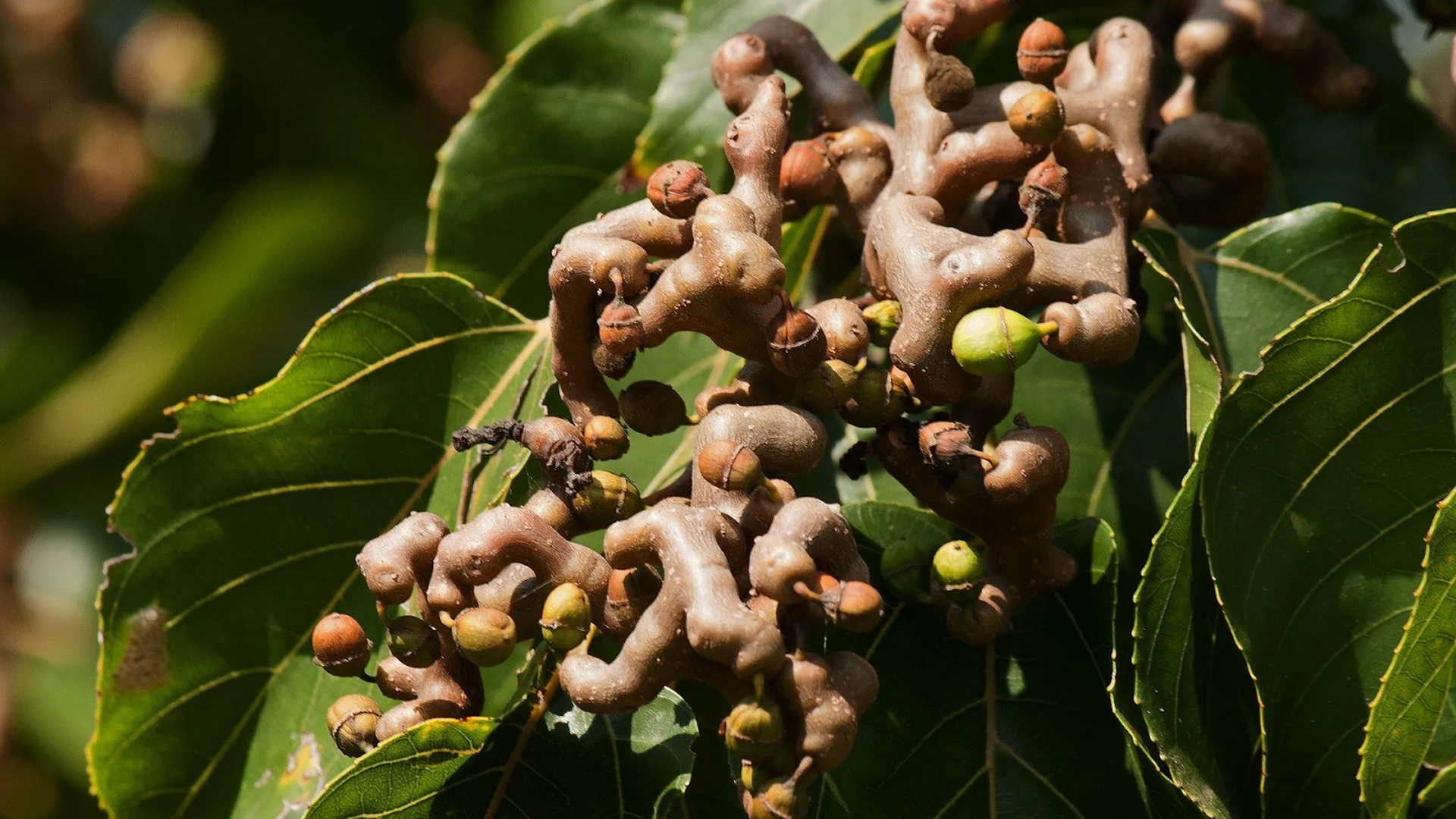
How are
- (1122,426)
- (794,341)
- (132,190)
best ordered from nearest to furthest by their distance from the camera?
1. (794,341)
2. (1122,426)
3. (132,190)

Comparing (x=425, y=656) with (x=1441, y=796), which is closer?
(x=425, y=656)

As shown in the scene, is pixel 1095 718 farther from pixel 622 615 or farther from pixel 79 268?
pixel 79 268

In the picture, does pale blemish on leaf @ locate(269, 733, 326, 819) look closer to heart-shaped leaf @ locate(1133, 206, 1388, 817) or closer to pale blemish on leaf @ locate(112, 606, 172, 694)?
pale blemish on leaf @ locate(112, 606, 172, 694)

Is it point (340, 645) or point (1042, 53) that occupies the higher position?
point (1042, 53)

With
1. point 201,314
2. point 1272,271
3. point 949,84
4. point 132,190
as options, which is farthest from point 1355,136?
point 132,190

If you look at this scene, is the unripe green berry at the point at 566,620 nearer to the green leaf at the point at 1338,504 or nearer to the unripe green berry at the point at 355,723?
the unripe green berry at the point at 355,723

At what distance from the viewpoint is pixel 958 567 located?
1.19 m

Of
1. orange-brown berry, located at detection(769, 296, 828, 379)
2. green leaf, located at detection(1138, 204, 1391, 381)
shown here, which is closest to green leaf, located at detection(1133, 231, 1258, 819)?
green leaf, located at detection(1138, 204, 1391, 381)

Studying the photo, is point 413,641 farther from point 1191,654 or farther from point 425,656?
point 1191,654

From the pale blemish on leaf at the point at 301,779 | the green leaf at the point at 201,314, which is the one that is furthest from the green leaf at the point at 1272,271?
the green leaf at the point at 201,314

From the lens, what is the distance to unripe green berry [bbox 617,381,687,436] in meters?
1.18

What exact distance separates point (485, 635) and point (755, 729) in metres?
0.21

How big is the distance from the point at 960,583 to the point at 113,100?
14.4ft

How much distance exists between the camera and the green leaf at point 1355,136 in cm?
193
